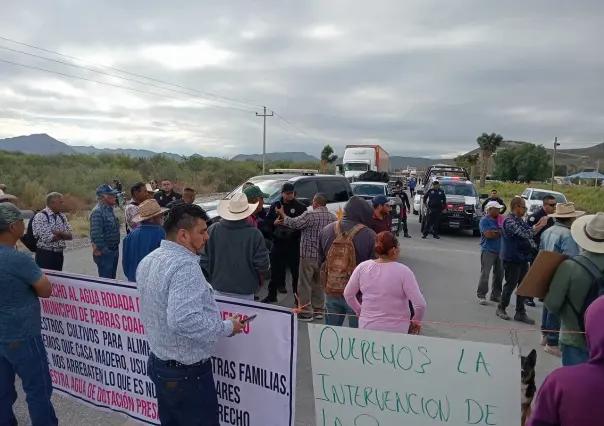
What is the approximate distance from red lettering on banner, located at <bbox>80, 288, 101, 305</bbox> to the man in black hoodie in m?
3.55

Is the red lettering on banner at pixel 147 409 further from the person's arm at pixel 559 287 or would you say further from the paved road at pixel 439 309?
the person's arm at pixel 559 287

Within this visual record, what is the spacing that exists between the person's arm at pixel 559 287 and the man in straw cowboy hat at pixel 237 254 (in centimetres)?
253

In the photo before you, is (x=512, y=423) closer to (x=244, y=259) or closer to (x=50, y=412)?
(x=244, y=259)

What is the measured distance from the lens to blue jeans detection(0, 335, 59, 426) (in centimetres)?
311

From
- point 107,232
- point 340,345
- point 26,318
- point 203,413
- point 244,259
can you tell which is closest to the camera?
point 203,413

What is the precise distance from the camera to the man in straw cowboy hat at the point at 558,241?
17.2 feet

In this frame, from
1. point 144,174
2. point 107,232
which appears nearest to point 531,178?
point 144,174

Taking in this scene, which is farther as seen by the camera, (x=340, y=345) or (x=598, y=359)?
(x=340, y=345)

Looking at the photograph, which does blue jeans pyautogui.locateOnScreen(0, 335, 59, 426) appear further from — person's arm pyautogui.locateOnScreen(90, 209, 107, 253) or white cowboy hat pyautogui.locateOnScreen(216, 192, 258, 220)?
person's arm pyautogui.locateOnScreen(90, 209, 107, 253)

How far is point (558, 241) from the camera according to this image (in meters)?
5.32

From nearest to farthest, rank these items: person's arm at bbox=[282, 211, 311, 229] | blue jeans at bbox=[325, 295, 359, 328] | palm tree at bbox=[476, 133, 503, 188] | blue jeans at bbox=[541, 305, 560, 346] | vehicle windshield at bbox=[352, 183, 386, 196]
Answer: blue jeans at bbox=[325, 295, 359, 328]
blue jeans at bbox=[541, 305, 560, 346]
person's arm at bbox=[282, 211, 311, 229]
vehicle windshield at bbox=[352, 183, 386, 196]
palm tree at bbox=[476, 133, 503, 188]

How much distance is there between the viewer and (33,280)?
305 centimetres

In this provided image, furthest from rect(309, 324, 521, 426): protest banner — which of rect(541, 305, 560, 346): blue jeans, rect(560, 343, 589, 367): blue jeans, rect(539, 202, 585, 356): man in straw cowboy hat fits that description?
rect(541, 305, 560, 346): blue jeans

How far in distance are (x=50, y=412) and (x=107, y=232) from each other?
10.2 ft
